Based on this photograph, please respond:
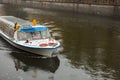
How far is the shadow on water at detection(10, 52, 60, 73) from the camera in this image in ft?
102

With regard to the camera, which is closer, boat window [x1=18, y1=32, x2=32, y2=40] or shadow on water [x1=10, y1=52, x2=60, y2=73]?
shadow on water [x1=10, y1=52, x2=60, y2=73]

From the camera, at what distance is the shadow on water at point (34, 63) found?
102ft

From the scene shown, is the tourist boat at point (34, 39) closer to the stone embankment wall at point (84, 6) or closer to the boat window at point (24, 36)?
the boat window at point (24, 36)

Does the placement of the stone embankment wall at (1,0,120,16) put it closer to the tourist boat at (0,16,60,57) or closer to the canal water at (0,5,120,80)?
the canal water at (0,5,120,80)

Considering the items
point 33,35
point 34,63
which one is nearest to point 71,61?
point 34,63

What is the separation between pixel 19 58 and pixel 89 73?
358 inches

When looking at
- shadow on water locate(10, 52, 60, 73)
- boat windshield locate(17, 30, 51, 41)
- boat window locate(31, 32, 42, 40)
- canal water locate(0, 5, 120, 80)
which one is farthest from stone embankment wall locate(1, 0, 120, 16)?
shadow on water locate(10, 52, 60, 73)

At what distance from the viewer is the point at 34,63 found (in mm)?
32281

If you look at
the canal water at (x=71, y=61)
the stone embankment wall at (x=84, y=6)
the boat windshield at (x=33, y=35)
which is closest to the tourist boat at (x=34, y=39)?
the boat windshield at (x=33, y=35)

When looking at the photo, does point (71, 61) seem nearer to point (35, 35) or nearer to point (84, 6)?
point (35, 35)

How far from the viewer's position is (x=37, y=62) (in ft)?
107

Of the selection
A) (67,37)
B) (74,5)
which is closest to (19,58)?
(67,37)

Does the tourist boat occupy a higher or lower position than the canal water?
higher

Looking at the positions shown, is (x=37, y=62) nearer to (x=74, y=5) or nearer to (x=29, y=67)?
(x=29, y=67)
